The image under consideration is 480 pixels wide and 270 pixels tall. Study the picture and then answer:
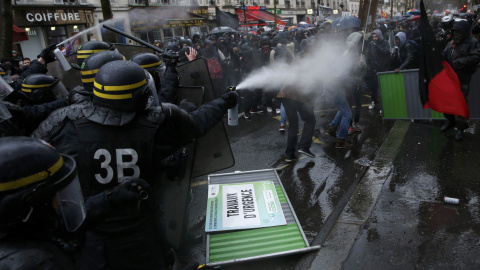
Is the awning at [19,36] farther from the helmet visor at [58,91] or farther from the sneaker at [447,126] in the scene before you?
the sneaker at [447,126]

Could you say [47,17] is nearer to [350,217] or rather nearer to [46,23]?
[46,23]

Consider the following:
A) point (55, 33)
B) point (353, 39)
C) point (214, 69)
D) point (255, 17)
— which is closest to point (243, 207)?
point (353, 39)

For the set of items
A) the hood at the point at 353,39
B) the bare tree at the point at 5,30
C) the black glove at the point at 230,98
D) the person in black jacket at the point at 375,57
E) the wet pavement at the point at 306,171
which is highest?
the bare tree at the point at 5,30

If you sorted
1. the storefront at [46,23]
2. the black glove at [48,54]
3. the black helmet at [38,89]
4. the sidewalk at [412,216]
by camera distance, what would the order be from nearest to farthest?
the sidewalk at [412,216]
the black helmet at [38,89]
the black glove at [48,54]
the storefront at [46,23]

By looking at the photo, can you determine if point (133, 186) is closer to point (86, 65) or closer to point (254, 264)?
point (86, 65)

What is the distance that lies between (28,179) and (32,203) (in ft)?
0.28

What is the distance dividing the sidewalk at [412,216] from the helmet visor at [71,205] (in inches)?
84.8

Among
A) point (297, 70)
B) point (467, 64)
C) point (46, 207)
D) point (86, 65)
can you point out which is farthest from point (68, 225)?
point (467, 64)

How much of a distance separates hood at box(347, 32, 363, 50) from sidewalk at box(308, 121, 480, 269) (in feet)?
6.26

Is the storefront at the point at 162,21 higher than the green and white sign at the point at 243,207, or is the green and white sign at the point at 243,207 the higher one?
the storefront at the point at 162,21

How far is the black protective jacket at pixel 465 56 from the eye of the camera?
212 inches

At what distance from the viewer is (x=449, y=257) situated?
2949 mm

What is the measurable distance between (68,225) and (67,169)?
0.24 meters

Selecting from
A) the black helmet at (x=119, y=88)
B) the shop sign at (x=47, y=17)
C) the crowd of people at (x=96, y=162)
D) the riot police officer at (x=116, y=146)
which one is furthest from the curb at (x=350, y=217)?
the shop sign at (x=47, y=17)
